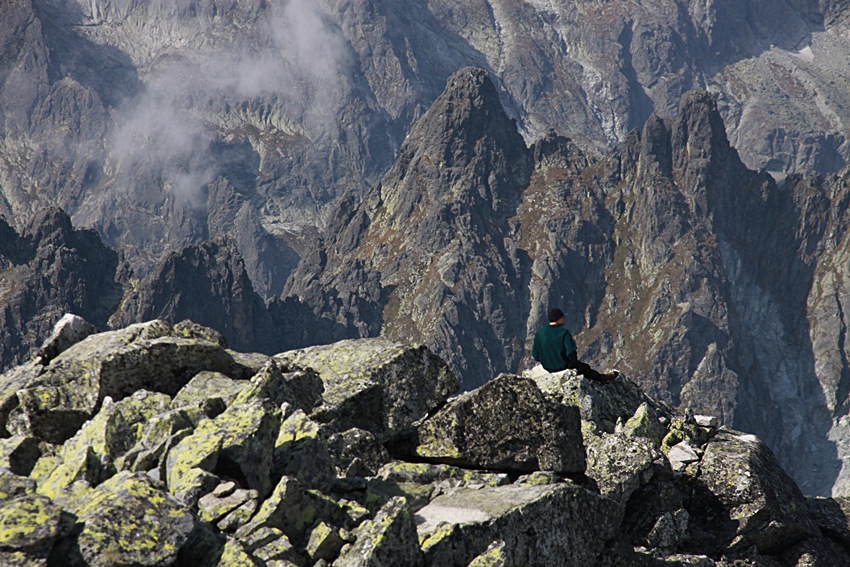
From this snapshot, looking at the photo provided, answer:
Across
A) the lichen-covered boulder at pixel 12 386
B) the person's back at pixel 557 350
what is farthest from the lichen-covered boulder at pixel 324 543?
the person's back at pixel 557 350

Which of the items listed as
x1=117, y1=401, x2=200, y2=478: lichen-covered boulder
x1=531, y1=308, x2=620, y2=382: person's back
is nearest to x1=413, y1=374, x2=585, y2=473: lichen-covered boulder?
x1=531, y1=308, x2=620, y2=382: person's back

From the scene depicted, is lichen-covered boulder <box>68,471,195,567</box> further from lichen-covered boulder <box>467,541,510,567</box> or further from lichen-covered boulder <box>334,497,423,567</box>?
lichen-covered boulder <box>467,541,510,567</box>

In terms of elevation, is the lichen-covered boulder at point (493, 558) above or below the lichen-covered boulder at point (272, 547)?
below

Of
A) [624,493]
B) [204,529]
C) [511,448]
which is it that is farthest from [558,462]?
[204,529]

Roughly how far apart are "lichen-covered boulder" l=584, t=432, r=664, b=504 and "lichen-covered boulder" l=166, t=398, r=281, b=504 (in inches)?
399

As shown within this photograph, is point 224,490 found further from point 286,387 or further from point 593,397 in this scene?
point 593,397

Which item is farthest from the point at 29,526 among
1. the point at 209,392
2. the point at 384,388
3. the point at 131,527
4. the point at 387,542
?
the point at 384,388

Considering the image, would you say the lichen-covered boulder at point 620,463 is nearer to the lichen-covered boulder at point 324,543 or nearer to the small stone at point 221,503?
the lichen-covered boulder at point 324,543

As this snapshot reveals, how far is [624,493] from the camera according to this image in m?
23.2

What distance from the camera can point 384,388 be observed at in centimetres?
2359

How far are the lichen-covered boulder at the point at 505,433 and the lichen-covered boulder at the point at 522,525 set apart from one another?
6.11 feet

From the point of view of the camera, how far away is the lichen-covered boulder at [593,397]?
2734 cm

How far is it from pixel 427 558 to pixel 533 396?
690 centimetres

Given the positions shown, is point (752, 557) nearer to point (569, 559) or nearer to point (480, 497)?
point (569, 559)
